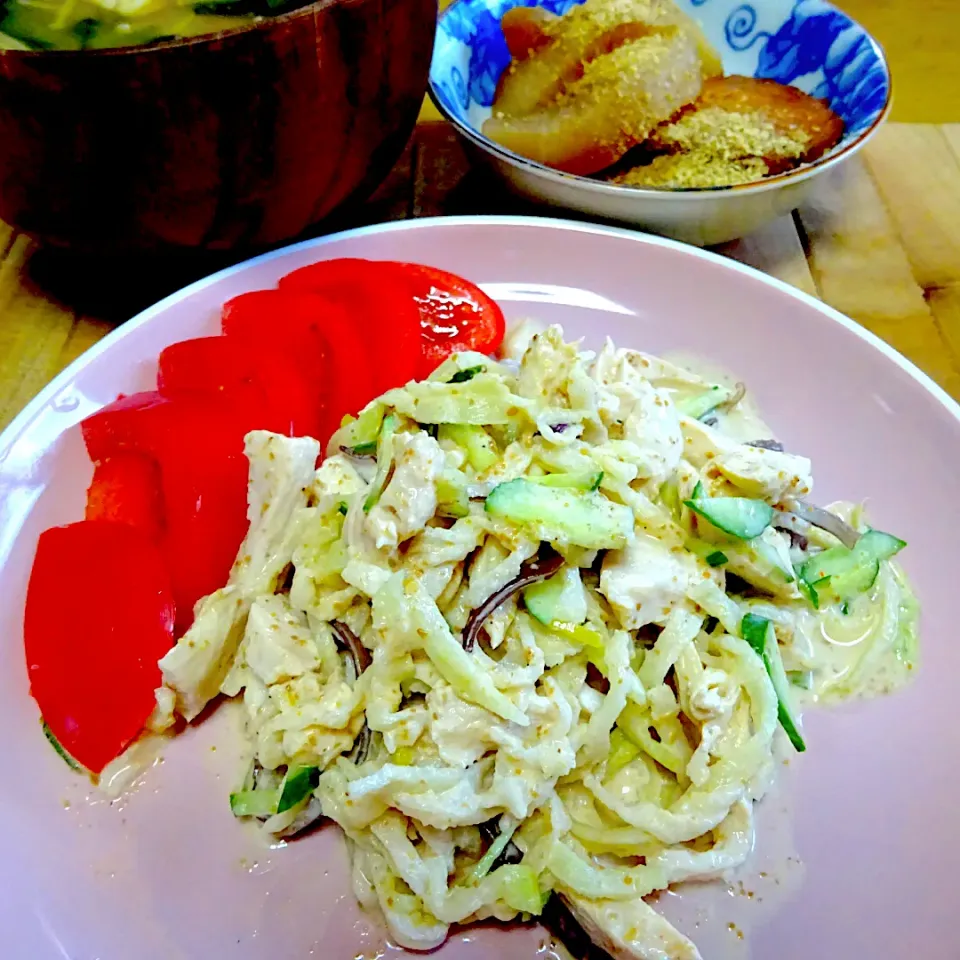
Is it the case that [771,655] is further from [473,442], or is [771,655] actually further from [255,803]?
[255,803]

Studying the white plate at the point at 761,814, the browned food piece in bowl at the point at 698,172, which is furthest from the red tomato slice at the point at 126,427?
the browned food piece in bowl at the point at 698,172

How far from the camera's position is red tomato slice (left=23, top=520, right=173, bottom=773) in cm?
159

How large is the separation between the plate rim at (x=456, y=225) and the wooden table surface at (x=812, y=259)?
0.20 meters

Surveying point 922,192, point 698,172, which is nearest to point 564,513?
point 698,172

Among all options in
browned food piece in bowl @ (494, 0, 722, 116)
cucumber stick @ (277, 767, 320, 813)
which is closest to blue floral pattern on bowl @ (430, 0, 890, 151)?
browned food piece in bowl @ (494, 0, 722, 116)

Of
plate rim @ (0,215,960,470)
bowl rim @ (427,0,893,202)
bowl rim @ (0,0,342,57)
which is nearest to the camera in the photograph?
bowl rim @ (0,0,342,57)

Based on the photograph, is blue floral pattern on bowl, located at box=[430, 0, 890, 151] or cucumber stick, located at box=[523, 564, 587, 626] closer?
cucumber stick, located at box=[523, 564, 587, 626]

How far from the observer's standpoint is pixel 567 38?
2662mm

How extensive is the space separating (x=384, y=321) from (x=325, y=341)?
147 millimetres

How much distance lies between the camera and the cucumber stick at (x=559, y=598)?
1631 mm

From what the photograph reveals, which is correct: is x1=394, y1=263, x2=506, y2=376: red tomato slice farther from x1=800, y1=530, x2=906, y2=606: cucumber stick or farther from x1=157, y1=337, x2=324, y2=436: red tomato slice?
x1=800, y1=530, x2=906, y2=606: cucumber stick

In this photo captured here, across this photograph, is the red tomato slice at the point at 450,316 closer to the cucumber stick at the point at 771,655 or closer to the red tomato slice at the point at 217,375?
the red tomato slice at the point at 217,375

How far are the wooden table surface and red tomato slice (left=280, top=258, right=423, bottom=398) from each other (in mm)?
653

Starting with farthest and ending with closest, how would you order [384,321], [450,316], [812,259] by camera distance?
[812,259] → [450,316] → [384,321]
